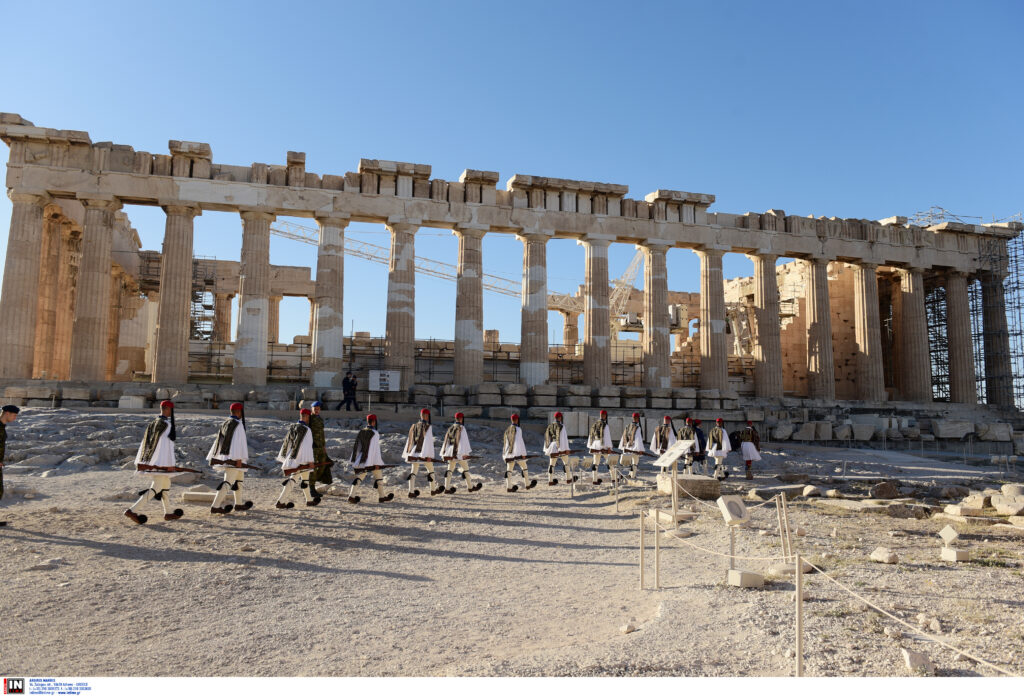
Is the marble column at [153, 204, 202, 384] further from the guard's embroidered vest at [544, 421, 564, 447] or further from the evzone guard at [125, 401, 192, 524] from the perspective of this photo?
the evzone guard at [125, 401, 192, 524]

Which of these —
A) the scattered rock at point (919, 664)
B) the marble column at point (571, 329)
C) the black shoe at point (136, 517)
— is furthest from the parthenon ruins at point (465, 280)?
the scattered rock at point (919, 664)

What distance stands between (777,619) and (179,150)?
85.9 ft

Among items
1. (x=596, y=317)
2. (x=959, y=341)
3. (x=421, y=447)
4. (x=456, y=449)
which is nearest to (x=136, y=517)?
(x=421, y=447)

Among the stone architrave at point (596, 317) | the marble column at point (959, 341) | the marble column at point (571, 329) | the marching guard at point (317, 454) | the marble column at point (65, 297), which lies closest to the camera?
the marching guard at point (317, 454)

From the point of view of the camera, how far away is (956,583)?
24.5 ft

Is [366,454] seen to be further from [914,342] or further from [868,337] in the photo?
[914,342]

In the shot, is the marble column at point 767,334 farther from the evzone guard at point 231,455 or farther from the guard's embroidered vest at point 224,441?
the guard's embroidered vest at point 224,441

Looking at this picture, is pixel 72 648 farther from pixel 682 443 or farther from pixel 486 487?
pixel 486 487

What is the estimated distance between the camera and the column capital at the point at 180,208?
26.2 metres

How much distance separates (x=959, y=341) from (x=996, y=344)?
8.56 feet

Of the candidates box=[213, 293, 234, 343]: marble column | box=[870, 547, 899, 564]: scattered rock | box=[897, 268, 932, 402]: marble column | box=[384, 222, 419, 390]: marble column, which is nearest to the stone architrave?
box=[384, 222, 419, 390]: marble column

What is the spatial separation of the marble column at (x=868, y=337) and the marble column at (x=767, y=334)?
4170mm

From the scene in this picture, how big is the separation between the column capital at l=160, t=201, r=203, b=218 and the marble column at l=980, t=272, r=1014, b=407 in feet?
116

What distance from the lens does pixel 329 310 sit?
27.0 meters
